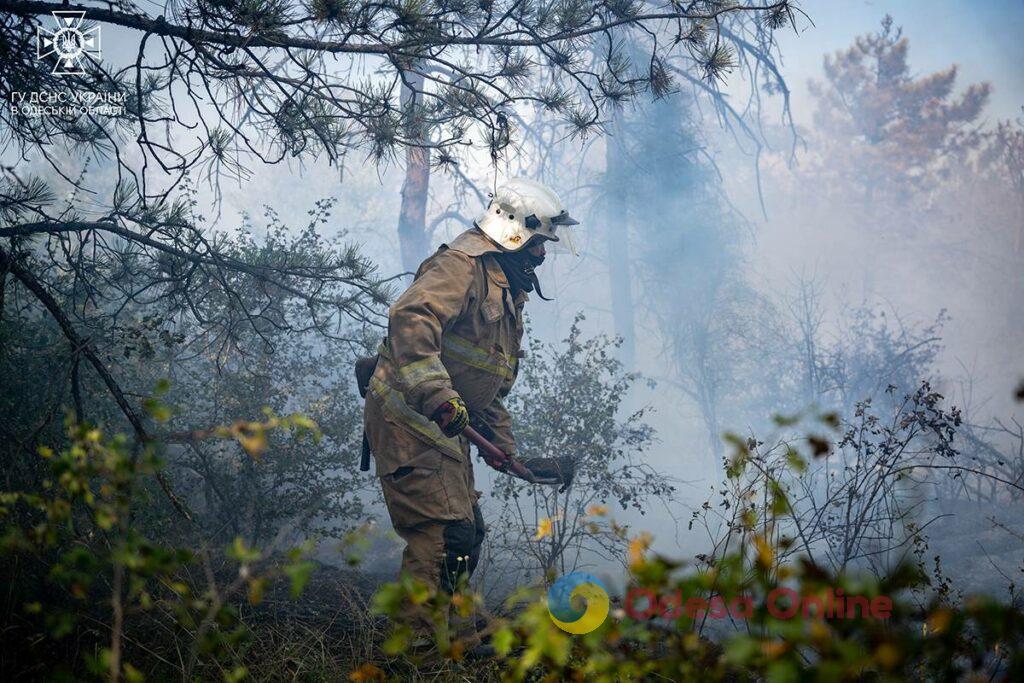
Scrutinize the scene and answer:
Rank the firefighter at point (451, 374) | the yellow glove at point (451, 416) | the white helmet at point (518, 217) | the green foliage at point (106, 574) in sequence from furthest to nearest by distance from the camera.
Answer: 1. the white helmet at point (518, 217)
2. the firefighter at point (451, 374)
3. the yellow glove at point (451, 416)
4. the green foliage at point (106, 574)

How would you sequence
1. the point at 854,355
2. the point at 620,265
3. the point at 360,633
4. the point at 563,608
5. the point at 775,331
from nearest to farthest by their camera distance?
the point at 563,608
the point at 360,633
the point at 854,355
the point at 775,331
the point at 620,265

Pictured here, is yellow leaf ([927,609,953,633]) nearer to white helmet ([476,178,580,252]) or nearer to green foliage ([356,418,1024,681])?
green foliage ([356,418,1024,681])

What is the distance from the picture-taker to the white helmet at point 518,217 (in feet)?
11.5

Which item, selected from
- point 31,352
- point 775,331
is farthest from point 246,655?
point 775,331

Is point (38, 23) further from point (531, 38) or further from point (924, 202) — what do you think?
point (924, 202)

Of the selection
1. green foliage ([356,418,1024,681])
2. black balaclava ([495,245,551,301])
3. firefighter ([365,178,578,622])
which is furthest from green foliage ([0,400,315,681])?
black balaclava ([495,245,551,301])

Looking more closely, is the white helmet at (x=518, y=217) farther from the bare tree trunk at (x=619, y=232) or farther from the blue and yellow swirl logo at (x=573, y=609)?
the bare tree trunk at (x=619, y=232)

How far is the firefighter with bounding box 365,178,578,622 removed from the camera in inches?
117

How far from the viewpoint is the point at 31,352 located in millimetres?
4145

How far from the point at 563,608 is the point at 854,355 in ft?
36.8

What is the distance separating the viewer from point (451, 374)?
11.0ft

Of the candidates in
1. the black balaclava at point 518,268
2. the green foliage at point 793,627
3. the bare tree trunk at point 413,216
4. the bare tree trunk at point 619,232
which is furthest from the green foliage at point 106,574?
the bare tree trunk at point 619,232

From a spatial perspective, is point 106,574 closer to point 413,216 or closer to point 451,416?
point 451,416

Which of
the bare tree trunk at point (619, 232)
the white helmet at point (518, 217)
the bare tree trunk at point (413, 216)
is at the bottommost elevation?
the white helmet at point (518, 217)
